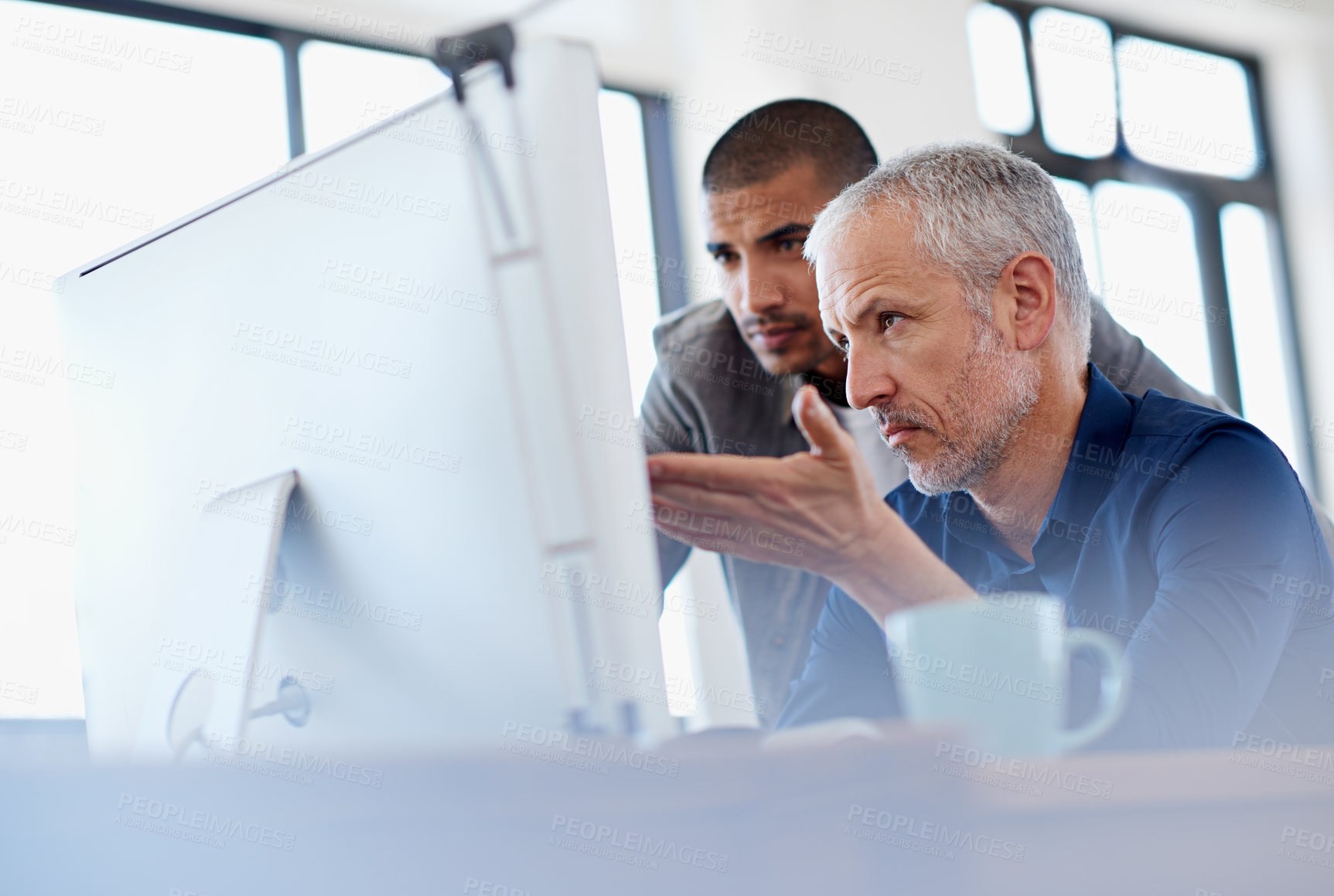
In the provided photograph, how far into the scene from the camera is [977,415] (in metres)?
1.07

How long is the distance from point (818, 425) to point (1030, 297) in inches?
16.4

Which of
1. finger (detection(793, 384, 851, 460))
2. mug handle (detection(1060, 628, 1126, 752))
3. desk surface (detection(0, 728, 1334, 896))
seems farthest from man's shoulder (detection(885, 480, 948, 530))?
desk surface (detection(0, 728, 1334, 896))

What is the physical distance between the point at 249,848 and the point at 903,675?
0.29 meters

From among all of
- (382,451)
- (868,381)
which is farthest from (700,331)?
(382,451)

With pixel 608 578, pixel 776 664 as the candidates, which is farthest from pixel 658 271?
pixel 608 578

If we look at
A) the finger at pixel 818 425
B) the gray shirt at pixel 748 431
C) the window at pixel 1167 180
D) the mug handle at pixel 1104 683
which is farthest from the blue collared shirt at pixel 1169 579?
the window at pixel 1167 180

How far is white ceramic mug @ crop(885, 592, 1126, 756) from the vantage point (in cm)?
46

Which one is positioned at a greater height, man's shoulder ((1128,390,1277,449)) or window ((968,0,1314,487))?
window ((968,0,1314,487))

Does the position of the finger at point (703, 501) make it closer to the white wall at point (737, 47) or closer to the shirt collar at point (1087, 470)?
the shirt collar at point (1087, 470)

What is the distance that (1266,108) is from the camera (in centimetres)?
416

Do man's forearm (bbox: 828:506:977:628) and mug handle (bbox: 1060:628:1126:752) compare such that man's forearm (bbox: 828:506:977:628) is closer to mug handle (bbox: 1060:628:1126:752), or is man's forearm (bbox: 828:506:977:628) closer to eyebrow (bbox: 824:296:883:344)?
eyebrow (bbox: 824:296:883:344)

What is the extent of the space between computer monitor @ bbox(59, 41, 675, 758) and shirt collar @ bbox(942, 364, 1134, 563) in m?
0.66

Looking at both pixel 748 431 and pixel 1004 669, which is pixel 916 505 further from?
pixel 1004 669

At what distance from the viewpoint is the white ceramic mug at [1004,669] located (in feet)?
1.51
